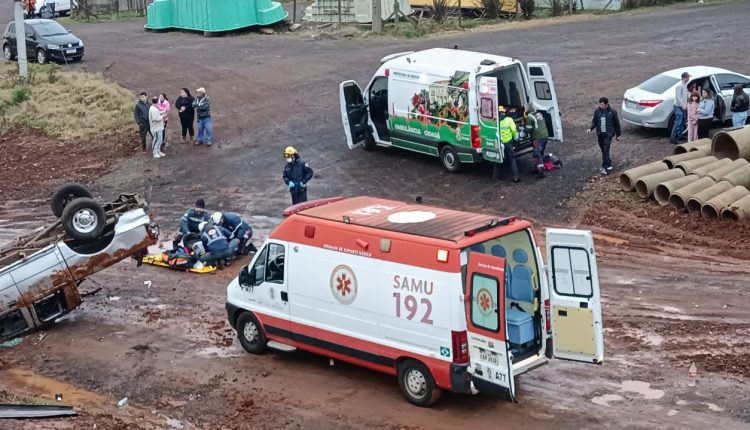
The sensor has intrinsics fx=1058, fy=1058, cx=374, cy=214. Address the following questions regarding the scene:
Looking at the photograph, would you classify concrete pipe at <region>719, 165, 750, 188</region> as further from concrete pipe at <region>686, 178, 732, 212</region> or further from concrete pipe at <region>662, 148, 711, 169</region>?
concrete pipe at <region>662, 148, 711, 169</region>

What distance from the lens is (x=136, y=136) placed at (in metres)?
28.4

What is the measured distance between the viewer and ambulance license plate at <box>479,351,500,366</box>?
37.8 feet

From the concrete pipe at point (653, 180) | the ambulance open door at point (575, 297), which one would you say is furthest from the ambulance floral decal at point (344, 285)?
the concrete pipe at point (653, 180)

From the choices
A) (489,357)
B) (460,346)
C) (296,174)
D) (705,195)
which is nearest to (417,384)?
(460,346)

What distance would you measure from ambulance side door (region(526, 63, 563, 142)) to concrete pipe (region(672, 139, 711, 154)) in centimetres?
253

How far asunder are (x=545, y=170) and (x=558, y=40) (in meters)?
13.3

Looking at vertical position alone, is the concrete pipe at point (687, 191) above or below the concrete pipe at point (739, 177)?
below

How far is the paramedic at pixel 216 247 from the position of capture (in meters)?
18.5

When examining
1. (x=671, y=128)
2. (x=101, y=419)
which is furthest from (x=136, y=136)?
(x=101, y=419)

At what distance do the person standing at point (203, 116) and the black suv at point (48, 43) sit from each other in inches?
449

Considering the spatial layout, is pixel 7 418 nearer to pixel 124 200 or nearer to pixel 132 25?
pixel 124 200

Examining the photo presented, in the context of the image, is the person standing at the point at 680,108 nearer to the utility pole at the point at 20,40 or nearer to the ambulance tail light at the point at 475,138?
the ambulance tail light at the point at 475,138

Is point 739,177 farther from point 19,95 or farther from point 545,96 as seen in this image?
point 19,95

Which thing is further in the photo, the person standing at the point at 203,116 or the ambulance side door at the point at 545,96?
the person standing at the point at 203,116
